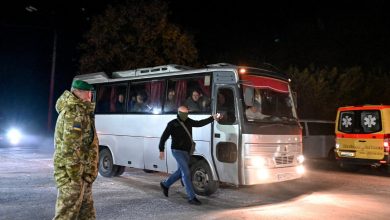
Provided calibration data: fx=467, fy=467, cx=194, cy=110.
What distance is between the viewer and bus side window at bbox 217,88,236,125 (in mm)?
9625

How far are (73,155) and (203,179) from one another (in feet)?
17.0

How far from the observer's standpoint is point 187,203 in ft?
29.7

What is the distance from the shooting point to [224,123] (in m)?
9.71

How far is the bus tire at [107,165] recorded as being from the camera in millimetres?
12883

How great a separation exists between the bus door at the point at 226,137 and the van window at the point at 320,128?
10.0 meters

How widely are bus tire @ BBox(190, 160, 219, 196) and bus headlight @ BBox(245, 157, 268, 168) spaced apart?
935 mm

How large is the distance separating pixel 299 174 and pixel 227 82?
2732mm

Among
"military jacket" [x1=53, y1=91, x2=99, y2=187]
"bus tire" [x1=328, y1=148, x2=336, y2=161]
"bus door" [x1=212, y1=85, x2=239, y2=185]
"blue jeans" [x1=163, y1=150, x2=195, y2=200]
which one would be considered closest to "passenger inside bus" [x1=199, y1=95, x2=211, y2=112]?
"bus door" [x1=212, y1=85, x2=239, y2=185]

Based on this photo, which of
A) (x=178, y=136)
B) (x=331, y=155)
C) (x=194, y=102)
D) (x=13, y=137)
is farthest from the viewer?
(x=13, y=137)

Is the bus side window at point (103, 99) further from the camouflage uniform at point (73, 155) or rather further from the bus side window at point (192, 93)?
the camouflage uniform at point (73, 155)

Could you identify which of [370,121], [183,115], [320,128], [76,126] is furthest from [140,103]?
[320,128]

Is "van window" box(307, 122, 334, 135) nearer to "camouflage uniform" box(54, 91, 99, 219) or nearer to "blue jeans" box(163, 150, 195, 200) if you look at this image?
"blue jeans" box(163, 150, 195, 200)

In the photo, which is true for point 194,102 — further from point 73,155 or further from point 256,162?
point 73,155

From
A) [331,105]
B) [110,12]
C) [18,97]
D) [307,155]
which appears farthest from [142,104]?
[18,97]
